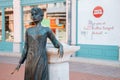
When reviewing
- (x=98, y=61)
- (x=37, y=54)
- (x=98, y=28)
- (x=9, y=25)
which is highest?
(x=9, y=25)

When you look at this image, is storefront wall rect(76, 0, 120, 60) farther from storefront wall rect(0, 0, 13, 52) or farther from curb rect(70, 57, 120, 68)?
storefront wall rect(0, 0, 13, 52)

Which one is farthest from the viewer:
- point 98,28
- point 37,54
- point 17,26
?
point 17,26

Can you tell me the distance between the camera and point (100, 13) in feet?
42.2

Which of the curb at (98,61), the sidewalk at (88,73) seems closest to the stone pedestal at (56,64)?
the sidewalk at (88,73)

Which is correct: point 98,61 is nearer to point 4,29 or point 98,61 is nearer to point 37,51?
point 4,29

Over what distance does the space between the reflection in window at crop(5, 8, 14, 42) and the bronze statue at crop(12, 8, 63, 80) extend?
14012 mm

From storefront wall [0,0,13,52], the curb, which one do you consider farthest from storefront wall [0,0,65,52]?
the curb

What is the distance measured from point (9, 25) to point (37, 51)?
14.5m

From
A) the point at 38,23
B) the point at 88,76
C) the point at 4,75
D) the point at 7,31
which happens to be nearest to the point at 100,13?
the point at 88,76

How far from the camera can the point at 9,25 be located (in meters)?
17.2

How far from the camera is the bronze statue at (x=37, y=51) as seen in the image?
309 centimetres

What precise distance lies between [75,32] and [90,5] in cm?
162

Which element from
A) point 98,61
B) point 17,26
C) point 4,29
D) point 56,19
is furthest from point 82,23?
point 4,29

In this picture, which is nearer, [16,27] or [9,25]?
[16,27]
